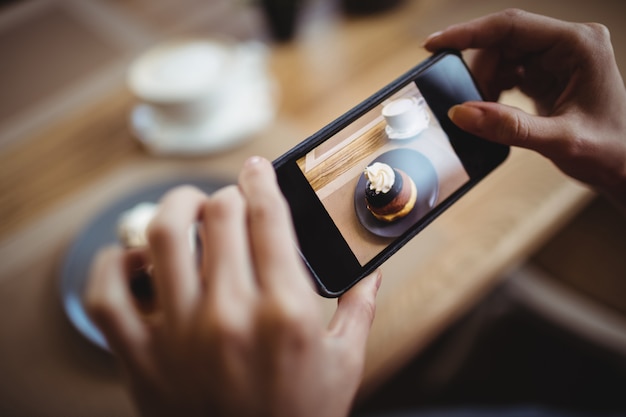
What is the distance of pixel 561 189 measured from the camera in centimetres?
50

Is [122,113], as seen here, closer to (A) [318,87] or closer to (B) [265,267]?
(A) [318,87]

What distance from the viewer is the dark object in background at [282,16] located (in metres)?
0.70

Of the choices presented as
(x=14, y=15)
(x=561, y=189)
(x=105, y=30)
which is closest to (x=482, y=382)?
(x=561, y=189)

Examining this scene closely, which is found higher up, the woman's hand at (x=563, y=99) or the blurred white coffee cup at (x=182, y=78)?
the blurred white coffee cup at (x=182, y=78)

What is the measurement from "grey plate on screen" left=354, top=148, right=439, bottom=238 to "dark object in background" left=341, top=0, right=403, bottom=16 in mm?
498

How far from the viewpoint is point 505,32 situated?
0.34 meters

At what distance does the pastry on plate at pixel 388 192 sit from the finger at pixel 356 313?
0.04 m

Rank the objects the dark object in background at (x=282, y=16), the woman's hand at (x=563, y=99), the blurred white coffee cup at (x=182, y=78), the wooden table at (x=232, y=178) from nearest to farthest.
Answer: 1. the woman's hand at (x=563, y=99)
2. the wooden table at (x=232, y=178)
3. the blurred white coffee cup at (x=182, y=78)
4. the dark object in background at (x=282, y=16)

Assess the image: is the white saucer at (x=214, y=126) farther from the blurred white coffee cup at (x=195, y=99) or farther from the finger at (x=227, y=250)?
the finger at (x=227, y=250)

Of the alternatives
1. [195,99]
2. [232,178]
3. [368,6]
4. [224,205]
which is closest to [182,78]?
[195,99]

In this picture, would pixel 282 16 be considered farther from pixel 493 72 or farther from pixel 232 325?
pixel 232 325

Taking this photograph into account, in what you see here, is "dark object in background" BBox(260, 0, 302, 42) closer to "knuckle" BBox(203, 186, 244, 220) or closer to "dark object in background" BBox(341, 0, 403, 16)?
"dark object in background" BBox(341, 0, 403, 16)

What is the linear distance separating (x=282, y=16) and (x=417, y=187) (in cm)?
49

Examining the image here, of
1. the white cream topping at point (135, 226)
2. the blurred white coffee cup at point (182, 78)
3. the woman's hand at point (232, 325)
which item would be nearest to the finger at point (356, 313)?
the woman's hand at point (232, 325)
